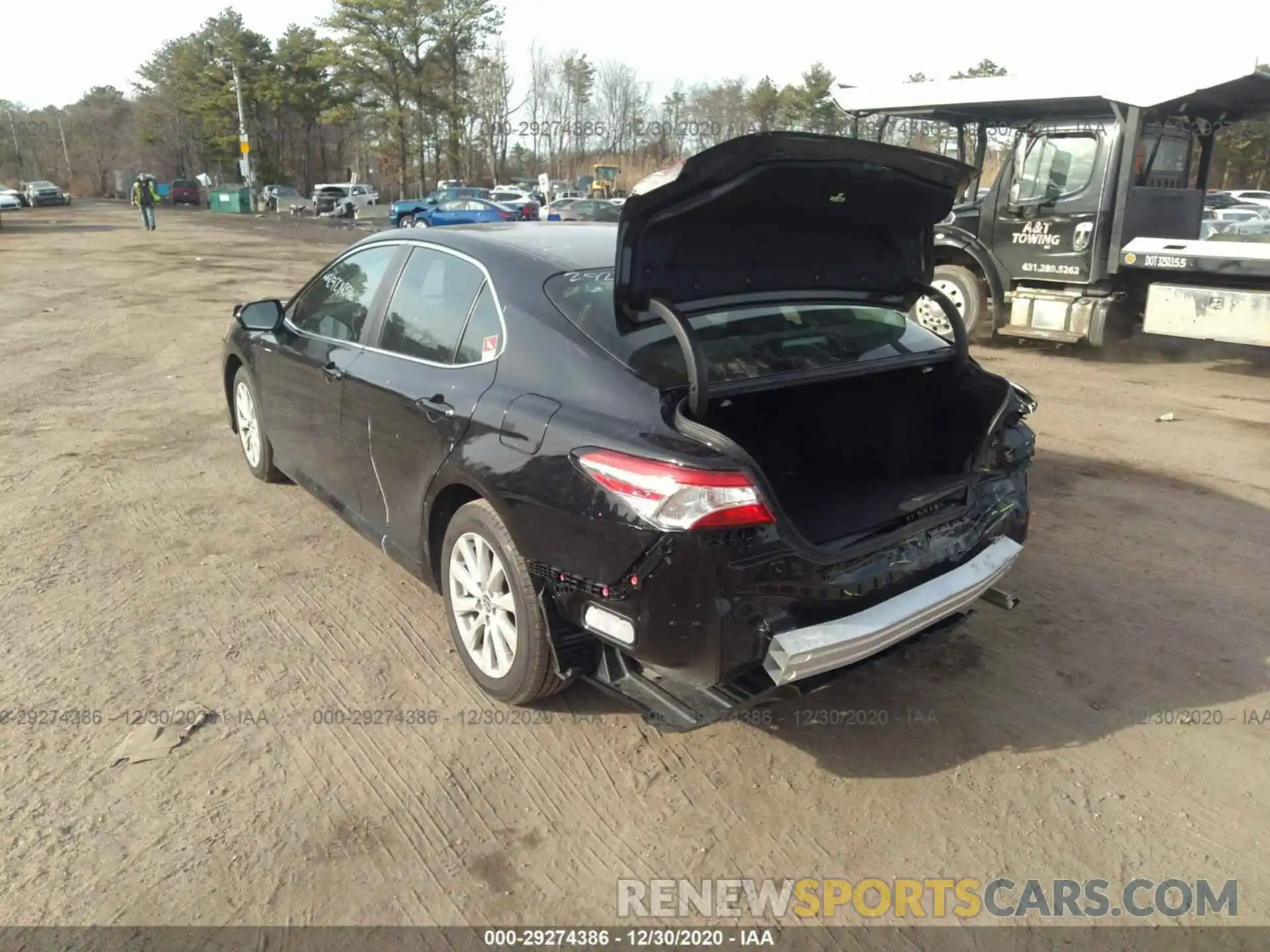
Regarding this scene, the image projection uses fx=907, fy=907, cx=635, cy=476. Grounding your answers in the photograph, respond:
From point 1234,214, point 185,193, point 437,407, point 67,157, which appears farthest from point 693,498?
point 67,157

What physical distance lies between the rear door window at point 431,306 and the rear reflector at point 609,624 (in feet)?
3.76

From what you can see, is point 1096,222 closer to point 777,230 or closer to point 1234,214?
point 777,230

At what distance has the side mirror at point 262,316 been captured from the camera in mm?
4762

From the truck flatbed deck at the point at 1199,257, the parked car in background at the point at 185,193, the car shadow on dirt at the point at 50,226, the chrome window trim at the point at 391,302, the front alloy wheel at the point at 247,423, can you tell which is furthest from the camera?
the parked car in background at the point at 185,193

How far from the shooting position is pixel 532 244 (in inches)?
143

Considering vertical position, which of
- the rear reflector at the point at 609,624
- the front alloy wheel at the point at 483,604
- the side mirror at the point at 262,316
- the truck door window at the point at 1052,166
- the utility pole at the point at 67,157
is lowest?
the front alloy wheel at the point at 483,604

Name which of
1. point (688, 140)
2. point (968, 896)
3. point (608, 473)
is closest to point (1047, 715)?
point (968, 896)

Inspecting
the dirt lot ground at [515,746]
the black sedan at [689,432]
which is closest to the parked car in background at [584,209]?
the dirt lot ground at [515,746]

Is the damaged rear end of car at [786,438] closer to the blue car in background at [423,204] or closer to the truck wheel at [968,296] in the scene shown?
the truck wheel at [968,296]

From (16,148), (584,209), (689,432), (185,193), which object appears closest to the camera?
(689,432)

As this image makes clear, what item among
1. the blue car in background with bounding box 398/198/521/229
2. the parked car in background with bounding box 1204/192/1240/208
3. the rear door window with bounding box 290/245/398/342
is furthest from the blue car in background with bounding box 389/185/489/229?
the rear door window with bounding box 290/245/398/342

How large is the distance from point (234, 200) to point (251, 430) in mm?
50659

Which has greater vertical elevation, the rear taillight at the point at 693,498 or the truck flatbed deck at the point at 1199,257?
the truck flatbed deck at the point at 1199,257

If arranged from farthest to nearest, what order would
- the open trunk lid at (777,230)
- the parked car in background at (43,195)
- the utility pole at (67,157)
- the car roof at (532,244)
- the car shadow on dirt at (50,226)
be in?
the utility pole at (67,157) < the parked car in background at (43,195) < the car shadow on dirt at (50,226) < the car roof at (532,244) < the open trunk lid at (777,230)
